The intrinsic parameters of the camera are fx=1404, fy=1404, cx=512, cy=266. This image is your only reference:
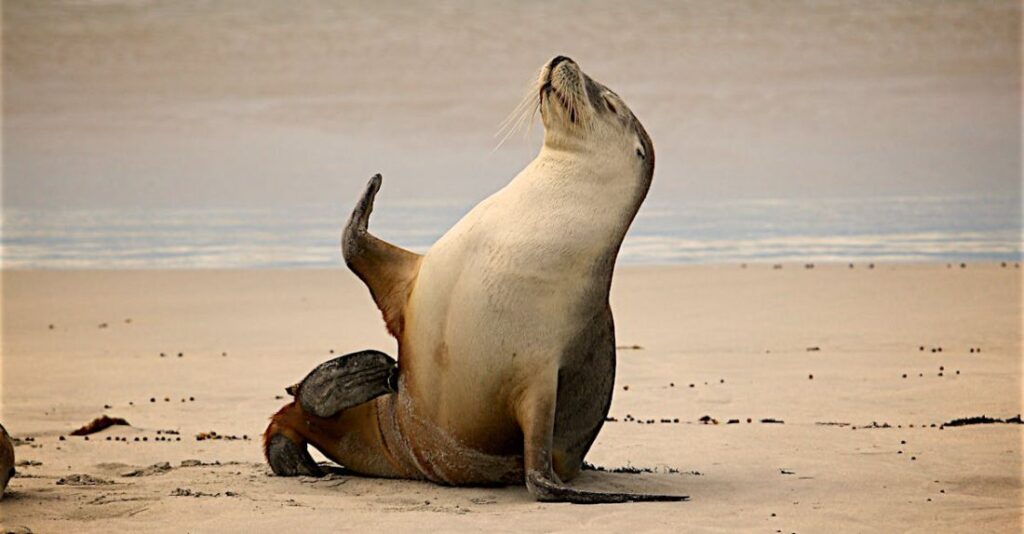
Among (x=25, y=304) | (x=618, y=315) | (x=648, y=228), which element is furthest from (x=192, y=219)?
(x=618, y=315)

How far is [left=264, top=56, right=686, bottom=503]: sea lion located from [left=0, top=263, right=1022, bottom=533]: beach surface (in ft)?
0.71

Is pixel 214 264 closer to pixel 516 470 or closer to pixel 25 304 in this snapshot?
pixel 25 304

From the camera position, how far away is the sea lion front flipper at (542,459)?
6.51 m

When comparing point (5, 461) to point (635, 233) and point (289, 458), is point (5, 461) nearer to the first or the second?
point (289, 458)

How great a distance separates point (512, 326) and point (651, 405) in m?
4.41

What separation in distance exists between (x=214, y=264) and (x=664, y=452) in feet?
63.3

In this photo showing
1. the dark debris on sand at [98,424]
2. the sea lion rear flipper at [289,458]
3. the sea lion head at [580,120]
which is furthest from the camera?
the dark debris on sand at [98,424]

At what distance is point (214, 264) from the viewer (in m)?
26.6

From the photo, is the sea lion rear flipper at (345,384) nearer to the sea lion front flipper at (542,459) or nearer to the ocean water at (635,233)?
the sea lion front flipper at (542,459)

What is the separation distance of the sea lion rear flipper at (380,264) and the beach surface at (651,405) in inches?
35.4

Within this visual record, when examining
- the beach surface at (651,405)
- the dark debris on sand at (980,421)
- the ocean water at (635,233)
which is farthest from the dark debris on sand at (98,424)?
the ocean water at (635,233)

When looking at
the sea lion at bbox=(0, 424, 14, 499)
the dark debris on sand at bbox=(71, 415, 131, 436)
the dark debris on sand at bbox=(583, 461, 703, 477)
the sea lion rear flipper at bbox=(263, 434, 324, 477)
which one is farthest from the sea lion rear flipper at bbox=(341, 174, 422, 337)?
the dark debris on sand at bbox=(71, 415, 131, 436)

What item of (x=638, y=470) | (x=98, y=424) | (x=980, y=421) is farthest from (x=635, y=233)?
(x=638, y=470)

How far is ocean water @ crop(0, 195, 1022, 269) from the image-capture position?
26797mm
